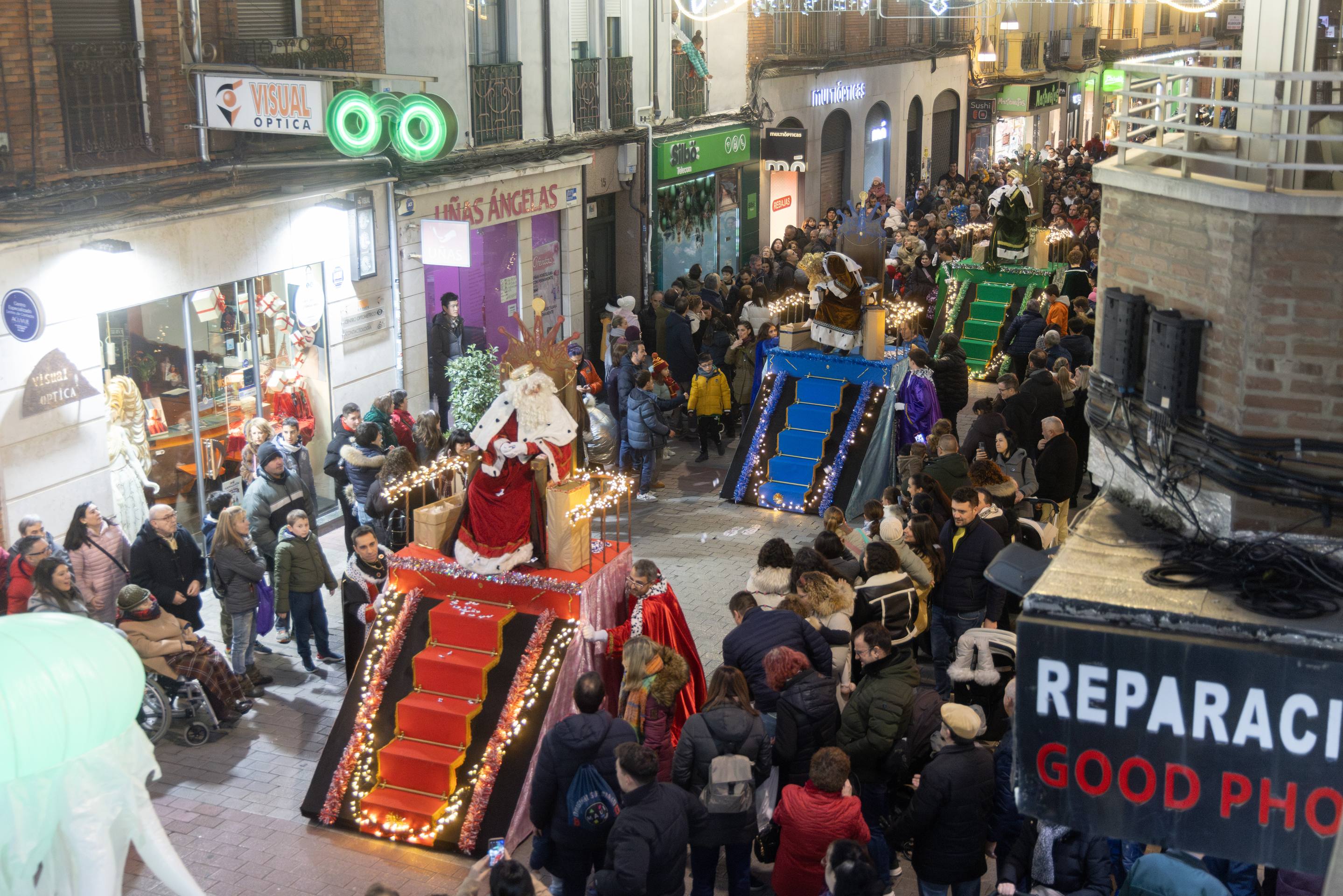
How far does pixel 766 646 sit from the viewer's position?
8.86 metres

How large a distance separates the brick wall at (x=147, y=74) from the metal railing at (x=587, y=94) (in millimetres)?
4675

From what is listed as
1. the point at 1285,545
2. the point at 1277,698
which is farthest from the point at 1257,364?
the point at 1277,698

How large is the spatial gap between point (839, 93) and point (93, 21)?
65.1 feet

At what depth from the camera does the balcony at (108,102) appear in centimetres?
1248

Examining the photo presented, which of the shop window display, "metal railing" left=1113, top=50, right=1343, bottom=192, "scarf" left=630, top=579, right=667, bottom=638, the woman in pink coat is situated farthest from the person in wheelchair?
"metal railing" left=1113, top=50, right=1343, bottom=192

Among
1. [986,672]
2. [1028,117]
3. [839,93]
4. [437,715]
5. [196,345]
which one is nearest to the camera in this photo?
[986,672]

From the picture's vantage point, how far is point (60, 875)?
4.57m

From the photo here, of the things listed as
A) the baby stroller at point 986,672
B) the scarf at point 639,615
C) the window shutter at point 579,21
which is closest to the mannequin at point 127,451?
the scarf at point 639,615

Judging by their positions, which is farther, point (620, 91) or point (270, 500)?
point (620, 91)

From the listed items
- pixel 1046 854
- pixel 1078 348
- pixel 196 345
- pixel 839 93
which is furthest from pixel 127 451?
pixel 839 93

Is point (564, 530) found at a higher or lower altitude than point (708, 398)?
higher

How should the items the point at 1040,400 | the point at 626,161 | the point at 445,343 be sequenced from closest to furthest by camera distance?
the point at 1040,400 → the point at 445,343 → the point at 626,161

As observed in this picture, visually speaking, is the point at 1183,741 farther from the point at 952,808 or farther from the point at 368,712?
the point at 368,712

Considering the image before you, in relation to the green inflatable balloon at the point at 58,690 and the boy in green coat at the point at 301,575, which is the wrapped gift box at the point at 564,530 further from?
the green inflatable balloon at the point at 58,690
